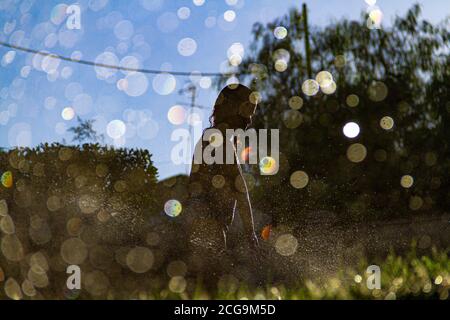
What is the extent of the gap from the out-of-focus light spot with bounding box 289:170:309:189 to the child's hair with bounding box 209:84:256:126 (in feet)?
16.4

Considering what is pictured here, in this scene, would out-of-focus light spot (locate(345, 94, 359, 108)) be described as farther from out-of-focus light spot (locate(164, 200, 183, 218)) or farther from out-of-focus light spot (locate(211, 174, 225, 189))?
out-of-focus light spot (locate(211, 174, 225, 189))

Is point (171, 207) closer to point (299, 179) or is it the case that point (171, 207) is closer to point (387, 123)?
point (299, 179)

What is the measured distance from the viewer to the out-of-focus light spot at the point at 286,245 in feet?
16.2

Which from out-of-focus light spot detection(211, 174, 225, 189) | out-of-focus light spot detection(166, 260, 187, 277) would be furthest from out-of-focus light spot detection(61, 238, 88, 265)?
out-of-focus light spot detection(211, 174, 225, 189)

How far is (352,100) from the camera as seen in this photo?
9.26m

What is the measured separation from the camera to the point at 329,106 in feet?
30.7

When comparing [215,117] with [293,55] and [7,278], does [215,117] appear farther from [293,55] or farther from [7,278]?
[293,55]

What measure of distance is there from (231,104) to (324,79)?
628cm

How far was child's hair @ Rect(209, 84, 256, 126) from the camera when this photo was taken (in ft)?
13.2

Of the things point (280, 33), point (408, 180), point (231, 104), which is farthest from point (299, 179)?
point (231, 104)

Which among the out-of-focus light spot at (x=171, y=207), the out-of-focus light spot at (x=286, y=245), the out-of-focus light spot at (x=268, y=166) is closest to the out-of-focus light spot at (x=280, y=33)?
the out-of-focus light spot at (x=268, y=166)
